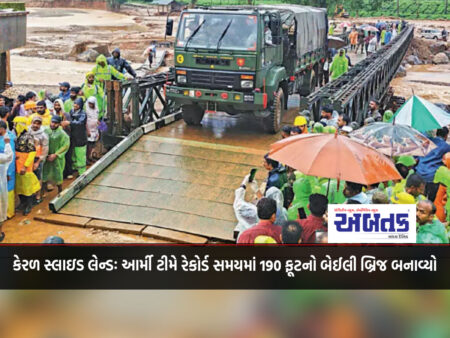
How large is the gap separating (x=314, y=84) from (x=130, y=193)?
8900 mm

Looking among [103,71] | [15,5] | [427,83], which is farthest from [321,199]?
[427,83]

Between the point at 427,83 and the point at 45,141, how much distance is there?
23.9 meters

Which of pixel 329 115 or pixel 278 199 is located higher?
pixel 329 115

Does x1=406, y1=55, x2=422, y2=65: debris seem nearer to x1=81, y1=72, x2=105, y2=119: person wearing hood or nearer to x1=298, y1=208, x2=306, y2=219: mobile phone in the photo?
x1=81, y1=72, x2=105, y2=119: person wearing hood

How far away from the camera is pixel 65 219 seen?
671 cm

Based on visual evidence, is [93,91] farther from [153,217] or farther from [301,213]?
[301,213]

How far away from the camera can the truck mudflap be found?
29.3 ft

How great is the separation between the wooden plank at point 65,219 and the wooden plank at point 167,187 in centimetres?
85

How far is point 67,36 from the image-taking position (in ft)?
138

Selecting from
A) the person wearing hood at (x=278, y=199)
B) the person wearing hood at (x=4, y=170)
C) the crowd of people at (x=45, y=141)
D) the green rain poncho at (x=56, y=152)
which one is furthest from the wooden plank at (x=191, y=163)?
the person wearing hood at (x=278, y=199)

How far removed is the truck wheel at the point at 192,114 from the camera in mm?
9688

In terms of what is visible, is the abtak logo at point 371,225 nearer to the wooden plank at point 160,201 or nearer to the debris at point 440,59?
the wooden plank at point 160,201

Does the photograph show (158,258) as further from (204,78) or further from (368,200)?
(204,78)

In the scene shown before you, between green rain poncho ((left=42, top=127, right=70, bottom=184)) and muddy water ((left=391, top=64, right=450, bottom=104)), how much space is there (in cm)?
1814
